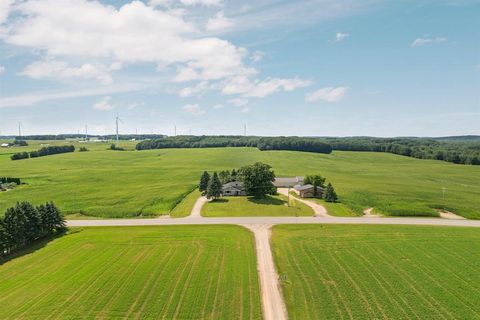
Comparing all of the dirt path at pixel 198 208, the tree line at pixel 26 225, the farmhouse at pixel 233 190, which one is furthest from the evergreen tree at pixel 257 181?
the tree line at pixel 26 225

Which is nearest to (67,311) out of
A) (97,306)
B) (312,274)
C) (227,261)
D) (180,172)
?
(97,306)

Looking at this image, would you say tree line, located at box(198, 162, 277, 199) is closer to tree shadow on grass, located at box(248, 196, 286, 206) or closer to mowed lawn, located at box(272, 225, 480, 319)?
tree shadow on grass, located at box(248, 196, 286, 206)

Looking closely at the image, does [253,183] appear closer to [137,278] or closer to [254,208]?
[254,208]

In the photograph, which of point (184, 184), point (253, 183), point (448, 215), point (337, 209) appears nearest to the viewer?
point (448, 215)

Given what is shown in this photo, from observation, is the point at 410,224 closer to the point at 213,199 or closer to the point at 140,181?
the point at 213,199

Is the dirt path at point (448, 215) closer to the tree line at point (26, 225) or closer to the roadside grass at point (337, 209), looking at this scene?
the roadside grass at point (337, 209)

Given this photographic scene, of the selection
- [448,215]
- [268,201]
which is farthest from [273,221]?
[448,215]

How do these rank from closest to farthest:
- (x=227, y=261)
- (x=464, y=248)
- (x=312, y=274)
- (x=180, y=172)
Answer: (x=312, y=274)
(x=227, y=261)
(x=464, y=248)
(x=180, y=172)

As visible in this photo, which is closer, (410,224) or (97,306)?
(97,306)
